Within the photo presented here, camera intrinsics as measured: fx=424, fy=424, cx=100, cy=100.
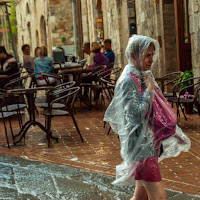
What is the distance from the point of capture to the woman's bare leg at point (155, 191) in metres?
2.42

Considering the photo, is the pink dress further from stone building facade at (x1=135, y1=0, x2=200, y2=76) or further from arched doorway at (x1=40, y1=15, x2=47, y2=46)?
arched doorway at (x1=40, y1=15, x2=47, y2=46)

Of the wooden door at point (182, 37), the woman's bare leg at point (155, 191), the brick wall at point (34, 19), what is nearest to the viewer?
the woman's bare leg at point (155, 191)

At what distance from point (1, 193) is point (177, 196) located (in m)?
1.50

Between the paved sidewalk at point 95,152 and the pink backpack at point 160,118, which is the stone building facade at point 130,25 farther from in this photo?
the pink backpack at point 160,118

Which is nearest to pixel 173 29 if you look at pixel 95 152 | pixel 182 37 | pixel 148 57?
pixel 182 37

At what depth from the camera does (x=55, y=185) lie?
3826 millimetres

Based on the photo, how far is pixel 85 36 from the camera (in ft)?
62.8

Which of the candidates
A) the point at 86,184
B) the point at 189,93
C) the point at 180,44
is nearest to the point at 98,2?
the point at 180,44

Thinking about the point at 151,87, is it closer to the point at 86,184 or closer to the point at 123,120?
the point at 123,120

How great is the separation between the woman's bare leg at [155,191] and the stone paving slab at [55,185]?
0.92 m

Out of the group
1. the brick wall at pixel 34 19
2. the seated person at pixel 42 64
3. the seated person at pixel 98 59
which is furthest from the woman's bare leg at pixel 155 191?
the brick wall at pixel 34 19

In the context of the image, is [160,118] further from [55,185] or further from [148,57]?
[55,185]

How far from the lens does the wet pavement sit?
12.7 ft

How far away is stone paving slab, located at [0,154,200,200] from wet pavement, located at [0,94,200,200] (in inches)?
3.2
